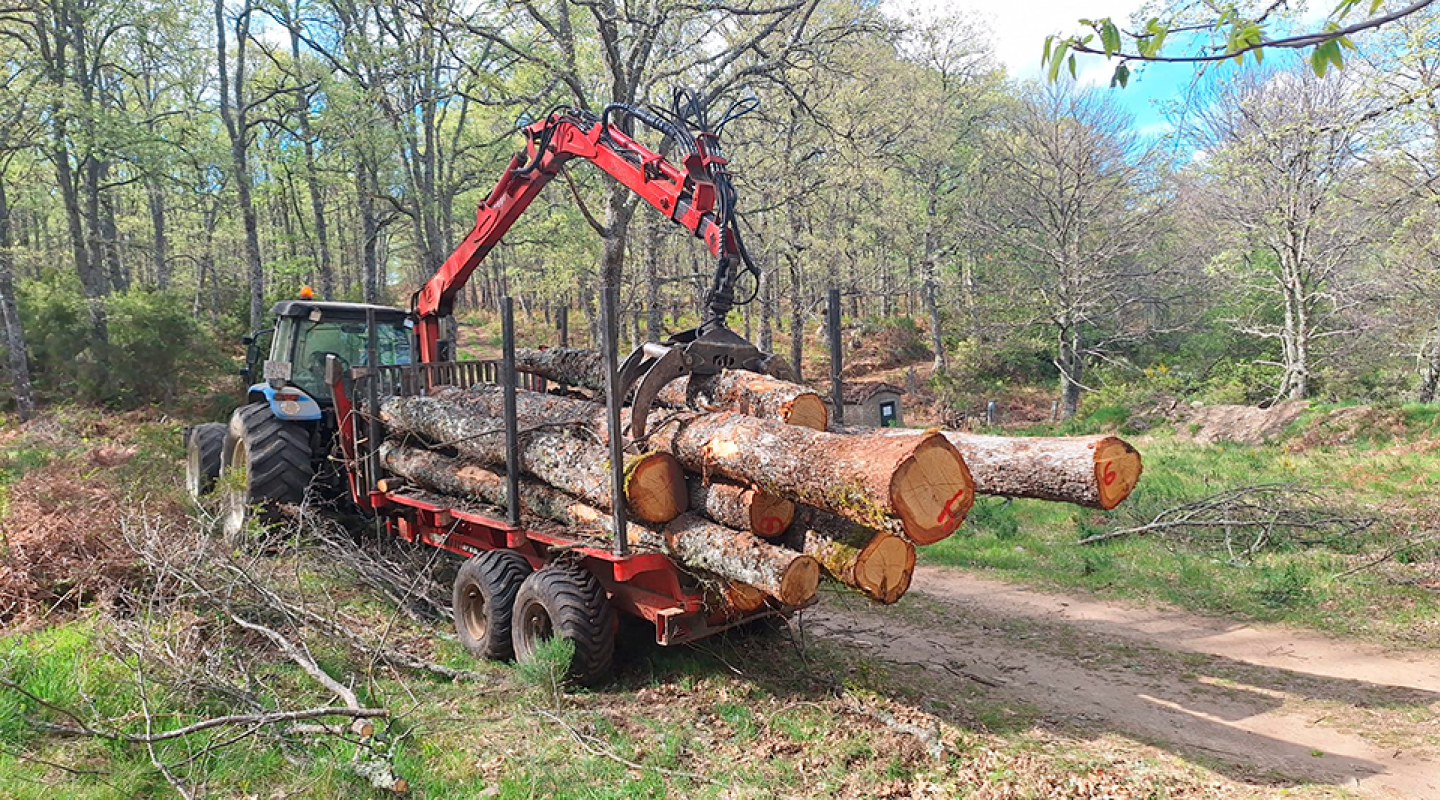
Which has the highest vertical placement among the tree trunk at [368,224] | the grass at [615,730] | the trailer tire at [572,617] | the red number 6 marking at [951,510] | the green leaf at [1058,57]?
the tree trunk at [368,224]

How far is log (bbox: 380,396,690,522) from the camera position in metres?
4.60

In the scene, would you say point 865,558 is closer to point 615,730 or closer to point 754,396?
point 754,396

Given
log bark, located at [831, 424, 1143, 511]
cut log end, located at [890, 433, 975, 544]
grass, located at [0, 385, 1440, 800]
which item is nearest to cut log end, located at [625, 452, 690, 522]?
grass, located at [0, 385, 1440, 800]

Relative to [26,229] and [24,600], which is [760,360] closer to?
[24,600]

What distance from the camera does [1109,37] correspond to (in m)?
2.27

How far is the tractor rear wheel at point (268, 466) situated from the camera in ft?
24.1

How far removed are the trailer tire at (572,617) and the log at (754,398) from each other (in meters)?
1.35

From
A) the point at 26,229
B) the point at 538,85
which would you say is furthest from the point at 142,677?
the point at 26,229

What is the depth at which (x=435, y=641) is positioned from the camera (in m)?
5.82

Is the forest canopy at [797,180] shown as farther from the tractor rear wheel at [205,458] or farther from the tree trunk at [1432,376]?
the tractor rear wheel at [205,458]

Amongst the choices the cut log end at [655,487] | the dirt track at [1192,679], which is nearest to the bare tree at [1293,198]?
the dirt track at [1192,679]

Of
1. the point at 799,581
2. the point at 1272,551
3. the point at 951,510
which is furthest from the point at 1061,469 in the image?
the point at 1272,551

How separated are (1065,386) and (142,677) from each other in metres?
21.6

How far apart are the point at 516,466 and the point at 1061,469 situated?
11.3 ft
